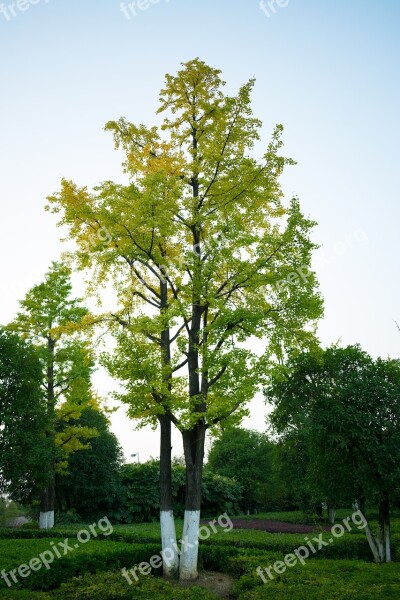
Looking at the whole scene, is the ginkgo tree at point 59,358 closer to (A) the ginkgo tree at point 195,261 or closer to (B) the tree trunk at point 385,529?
(A) the ginkgo tree at point 195,261

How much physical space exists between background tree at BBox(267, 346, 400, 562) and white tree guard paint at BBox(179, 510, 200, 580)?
13.5 feet

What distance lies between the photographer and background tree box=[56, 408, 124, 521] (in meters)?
23.5

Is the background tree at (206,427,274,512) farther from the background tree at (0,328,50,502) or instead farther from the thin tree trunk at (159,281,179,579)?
the thin tree trunk at (159,281,179,579)

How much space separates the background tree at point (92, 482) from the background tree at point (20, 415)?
7186mm

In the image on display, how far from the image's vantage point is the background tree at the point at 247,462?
32.8 meters

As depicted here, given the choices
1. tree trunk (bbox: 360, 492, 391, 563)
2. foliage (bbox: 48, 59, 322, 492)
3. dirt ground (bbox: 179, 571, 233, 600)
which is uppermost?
foliage (bbox: 48, 59, 322, 492)

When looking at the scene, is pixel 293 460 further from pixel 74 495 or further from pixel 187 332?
pixel 187 332

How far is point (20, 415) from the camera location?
49.6 ft


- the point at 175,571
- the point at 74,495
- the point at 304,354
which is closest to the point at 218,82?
the point at 304,354

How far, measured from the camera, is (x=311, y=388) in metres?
15.4

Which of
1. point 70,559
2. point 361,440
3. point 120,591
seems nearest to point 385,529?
point 361,440

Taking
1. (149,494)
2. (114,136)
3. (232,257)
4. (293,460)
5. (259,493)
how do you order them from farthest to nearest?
(259,493), (149,494), (293,460), (114,136), (232,257)

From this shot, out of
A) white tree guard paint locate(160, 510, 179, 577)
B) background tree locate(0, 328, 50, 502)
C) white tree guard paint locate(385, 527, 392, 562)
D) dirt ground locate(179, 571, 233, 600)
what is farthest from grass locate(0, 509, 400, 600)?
background tree locate(0, 328, 50, 502)

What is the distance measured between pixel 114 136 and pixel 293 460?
17454mm
